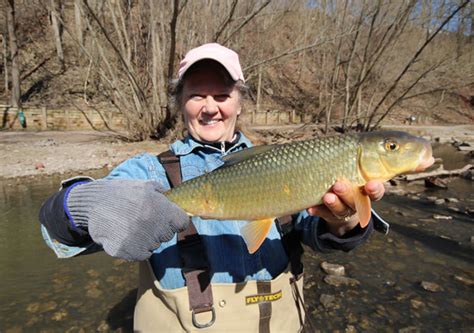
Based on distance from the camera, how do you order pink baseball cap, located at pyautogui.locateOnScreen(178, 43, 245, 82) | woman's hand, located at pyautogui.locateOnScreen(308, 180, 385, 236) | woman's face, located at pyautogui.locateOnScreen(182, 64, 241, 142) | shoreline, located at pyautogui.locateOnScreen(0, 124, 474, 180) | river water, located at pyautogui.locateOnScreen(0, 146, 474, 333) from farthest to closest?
shoreline, located at pyautogui.locateOnScreen(0, 124, 474, 180), river water, located at pyautogui.locateOnScreen(0, 146, 474, 333), woman's face, located at pyautogui.locateOnScreen(182, 64, 241, 142), pink baseball cap, located at pyautogui.locateOnScreen(178, 43, 245, 82), woman's hand, located at pyautogui.locateOnScreen(308, 180, 385, 236)

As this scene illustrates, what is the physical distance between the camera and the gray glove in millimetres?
1840

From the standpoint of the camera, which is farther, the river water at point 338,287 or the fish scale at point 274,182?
the river water at point 338,287

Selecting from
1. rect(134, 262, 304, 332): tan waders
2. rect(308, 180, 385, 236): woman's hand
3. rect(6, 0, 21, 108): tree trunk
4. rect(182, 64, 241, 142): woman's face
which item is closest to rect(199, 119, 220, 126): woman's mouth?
rect(182, 64, 241, 142): woman's face

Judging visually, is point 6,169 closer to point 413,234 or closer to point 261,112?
point 413,234

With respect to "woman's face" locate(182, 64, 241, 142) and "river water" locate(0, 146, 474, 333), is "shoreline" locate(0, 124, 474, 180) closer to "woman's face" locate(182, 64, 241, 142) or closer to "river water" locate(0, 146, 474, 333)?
"river water" locate(0, 146, 474, 333)

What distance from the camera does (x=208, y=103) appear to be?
248cm

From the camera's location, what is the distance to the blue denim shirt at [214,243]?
7.32 feet

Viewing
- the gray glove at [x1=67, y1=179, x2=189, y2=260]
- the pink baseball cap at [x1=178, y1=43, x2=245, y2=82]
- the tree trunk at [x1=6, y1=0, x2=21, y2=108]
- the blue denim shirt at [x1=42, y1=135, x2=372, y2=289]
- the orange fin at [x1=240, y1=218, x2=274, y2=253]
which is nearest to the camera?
the gray glove at [x1=67, y1=179, x2=189, y2=260]

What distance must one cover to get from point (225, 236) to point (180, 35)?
576 inches

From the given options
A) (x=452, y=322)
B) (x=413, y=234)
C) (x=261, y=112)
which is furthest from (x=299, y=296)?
(x=261, y=112)

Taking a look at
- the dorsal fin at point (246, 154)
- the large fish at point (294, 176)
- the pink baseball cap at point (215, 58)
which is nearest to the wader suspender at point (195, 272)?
the large fish at point (294, 176)

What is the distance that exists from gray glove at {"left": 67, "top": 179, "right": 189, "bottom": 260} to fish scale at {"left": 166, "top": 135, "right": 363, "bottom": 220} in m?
0.19

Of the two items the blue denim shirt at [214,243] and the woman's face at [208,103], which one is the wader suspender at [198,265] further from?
the woman's face at [208,103]

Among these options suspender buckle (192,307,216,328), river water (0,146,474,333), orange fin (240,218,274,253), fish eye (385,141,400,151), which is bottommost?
river water (0,146,474,333)
